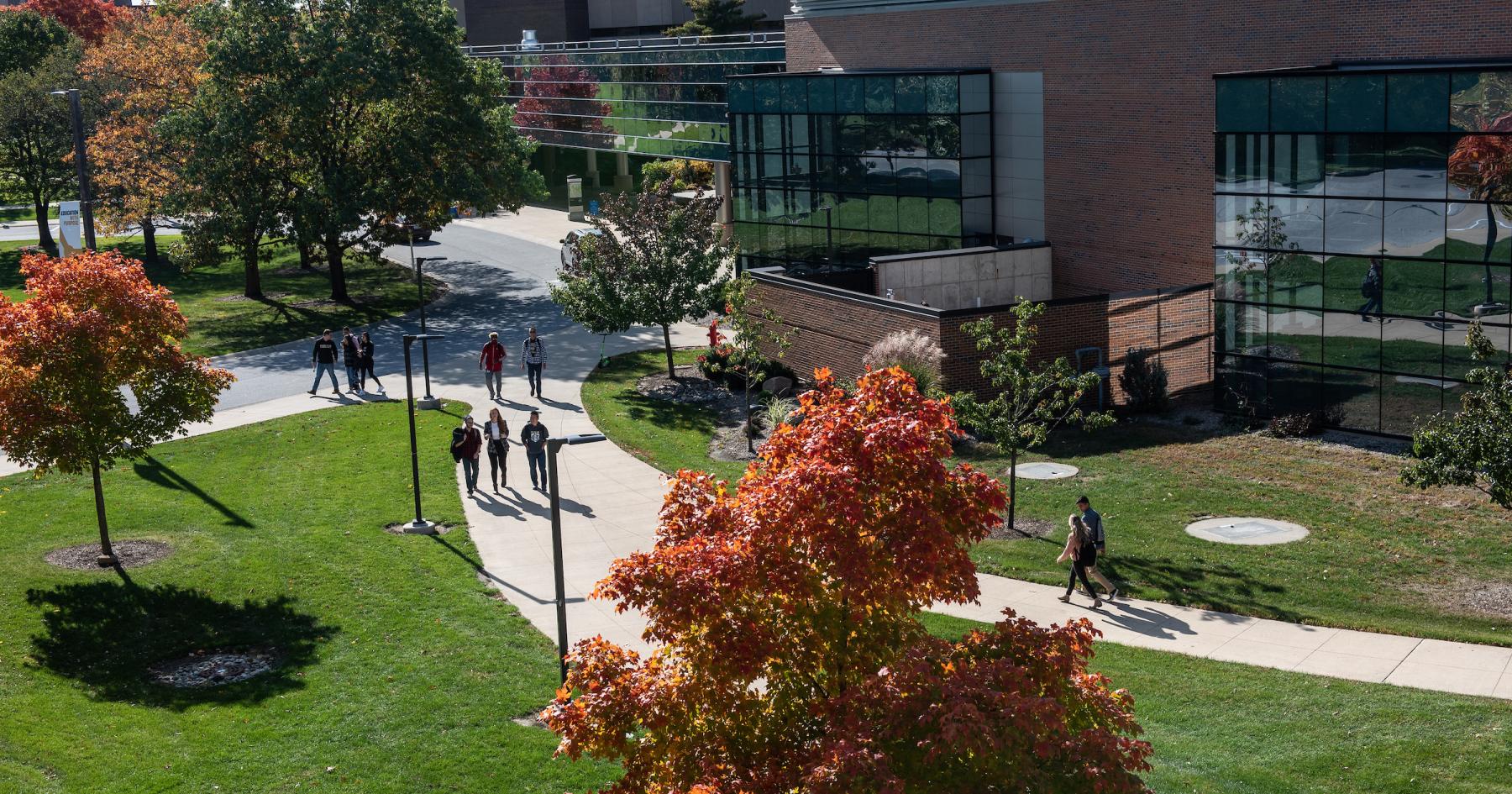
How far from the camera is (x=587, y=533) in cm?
2278

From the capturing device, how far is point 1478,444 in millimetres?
16484

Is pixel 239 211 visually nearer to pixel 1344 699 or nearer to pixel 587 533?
pixel 587 533

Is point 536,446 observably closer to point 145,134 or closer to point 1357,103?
point 1357,103

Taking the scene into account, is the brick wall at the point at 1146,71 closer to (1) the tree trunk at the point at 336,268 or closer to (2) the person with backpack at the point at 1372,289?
(2) the person with backpack at the point at 1372,289

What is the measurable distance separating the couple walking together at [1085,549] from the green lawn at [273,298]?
90.1 feet

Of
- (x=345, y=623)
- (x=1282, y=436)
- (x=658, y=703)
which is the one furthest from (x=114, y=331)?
(x=1282, y=436)

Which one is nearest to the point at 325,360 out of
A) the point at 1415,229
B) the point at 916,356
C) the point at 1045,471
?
the point at 916,356

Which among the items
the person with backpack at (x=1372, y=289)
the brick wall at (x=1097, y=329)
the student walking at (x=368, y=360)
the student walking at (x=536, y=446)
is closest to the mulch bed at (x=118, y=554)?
the student walking at (x=536, y=446)

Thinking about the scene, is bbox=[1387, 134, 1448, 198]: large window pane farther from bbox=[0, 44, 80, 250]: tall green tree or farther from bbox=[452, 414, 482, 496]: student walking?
bbox=[0, 44, 80, 250]: tall green tree

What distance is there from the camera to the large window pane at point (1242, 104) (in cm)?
2650

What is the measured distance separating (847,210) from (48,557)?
23.8m

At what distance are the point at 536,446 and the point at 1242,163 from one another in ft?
47.2

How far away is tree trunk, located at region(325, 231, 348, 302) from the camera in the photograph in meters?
44.1

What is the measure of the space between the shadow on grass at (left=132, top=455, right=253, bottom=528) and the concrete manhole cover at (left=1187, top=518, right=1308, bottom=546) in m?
15.1
